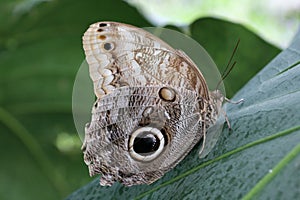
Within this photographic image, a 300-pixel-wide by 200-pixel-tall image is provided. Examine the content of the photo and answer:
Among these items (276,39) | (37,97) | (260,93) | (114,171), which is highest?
(260,93)

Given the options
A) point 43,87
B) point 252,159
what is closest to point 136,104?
point 252,159

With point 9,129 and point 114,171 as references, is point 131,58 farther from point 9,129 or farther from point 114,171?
point 9,129

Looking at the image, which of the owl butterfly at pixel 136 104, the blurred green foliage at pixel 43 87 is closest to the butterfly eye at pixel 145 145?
the owl butterfly at pixel 136 104

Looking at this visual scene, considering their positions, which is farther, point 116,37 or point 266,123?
point 116,37

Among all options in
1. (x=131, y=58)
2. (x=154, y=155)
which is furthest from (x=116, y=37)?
(x=154, y=155)

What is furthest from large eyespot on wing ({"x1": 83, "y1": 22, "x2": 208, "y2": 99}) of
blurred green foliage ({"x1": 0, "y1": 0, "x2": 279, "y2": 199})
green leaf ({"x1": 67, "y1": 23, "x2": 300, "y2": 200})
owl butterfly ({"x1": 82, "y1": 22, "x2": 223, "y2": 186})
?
blurred green foliage ({"x1": 0, "y1": 0, "x2": 279, "y2": 199})

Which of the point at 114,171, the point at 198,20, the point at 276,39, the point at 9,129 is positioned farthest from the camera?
the point at 276,39

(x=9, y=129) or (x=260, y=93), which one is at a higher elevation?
(x=260, y=93)

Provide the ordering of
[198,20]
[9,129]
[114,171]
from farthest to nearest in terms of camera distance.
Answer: [9,129], [198,20], [114,171]

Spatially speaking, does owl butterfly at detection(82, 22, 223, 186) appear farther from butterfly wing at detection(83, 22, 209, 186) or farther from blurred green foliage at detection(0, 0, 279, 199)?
blurred green foliage at detection(0, 0, 279, 199)
